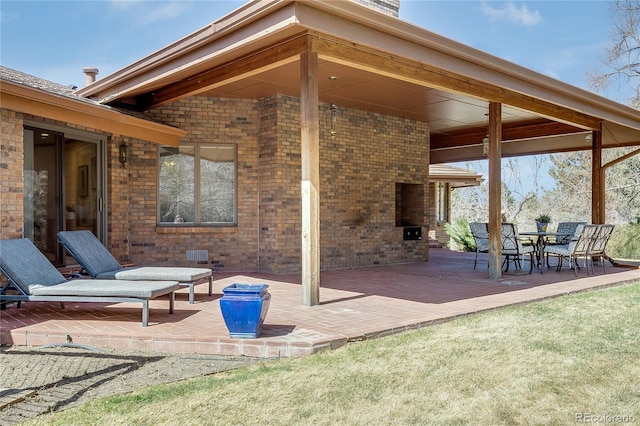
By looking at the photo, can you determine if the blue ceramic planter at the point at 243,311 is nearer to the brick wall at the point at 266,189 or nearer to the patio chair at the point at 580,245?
the brick wall at the point at 266,189

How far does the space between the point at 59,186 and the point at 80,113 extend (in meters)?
1.32

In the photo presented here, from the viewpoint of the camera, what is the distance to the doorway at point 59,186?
719 centimetres

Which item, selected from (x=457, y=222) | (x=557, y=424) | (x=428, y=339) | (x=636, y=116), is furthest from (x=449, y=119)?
(x=557, y=424)

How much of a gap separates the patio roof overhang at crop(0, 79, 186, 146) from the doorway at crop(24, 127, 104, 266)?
2.36 ft

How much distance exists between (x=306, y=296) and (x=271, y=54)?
9.78 ft

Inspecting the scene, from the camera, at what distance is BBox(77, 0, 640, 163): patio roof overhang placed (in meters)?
5.63

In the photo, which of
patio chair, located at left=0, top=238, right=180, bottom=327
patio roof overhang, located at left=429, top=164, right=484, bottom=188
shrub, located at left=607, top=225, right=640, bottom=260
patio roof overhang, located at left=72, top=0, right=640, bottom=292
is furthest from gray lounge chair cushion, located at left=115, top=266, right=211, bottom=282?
patio roof overhang, located at left=429, top=164, right=484, bottom=188

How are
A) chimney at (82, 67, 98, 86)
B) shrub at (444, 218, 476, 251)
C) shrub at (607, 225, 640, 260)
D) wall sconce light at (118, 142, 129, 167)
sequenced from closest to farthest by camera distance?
wall sconce light at (118, 142, 129, 167), chimney at (82, 67, 98, 86), shrub at (607, 225, 640, 260), shrub at (444, 218, 476, 251)

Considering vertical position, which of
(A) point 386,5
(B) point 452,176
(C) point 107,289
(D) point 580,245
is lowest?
(C) point 107,289

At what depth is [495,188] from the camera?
8.65 m

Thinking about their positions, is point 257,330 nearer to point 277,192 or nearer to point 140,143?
point 277,192

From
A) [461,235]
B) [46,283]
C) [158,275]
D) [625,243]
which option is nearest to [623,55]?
[625,243]

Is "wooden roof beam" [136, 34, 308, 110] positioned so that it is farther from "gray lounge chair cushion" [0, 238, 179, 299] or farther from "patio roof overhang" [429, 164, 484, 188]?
"patio roof overhang" [429, 164, 484, 188]

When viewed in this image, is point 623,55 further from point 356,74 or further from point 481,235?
point 356,74
